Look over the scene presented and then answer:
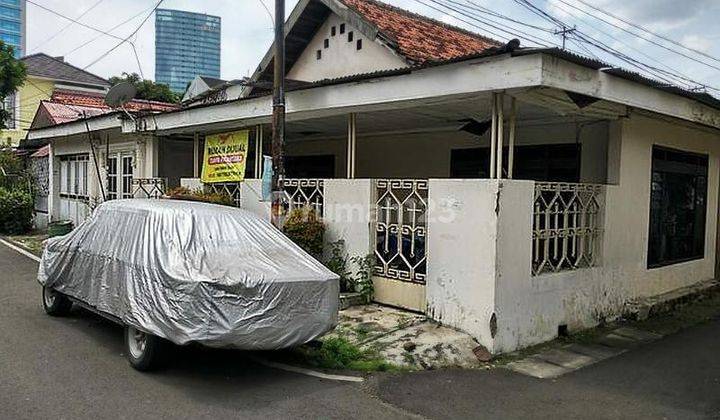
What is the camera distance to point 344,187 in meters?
8.80

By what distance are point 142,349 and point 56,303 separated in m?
2.89

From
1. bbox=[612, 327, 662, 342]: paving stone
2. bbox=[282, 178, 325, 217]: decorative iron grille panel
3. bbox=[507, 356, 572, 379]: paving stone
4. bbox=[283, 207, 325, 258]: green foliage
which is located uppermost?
bbox=[282, 178, 325, 217]: decorative iron grille panel

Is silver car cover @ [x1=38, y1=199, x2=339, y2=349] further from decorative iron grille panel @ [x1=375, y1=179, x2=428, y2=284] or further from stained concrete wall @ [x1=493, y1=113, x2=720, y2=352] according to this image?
stained concrete wall @ [x1=493, y1=113, x2=720, y2=352]

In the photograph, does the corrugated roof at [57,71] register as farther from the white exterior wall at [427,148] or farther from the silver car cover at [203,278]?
the silver car cover at [203,278]

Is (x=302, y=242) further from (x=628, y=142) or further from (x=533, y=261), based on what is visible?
(x=628, y=142)

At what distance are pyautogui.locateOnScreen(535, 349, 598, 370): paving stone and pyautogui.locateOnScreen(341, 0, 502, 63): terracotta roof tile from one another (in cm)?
555

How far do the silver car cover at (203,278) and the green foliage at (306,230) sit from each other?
67.9 inches

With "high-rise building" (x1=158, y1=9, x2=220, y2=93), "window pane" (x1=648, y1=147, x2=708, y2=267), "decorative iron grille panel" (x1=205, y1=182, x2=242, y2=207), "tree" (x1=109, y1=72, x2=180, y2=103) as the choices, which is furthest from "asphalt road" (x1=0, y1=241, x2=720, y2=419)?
"tree" (x1=109, y1=72, x2=180, y2=103)

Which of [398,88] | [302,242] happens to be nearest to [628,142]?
[398,88]

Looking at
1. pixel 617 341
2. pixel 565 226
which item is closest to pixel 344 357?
pixel 565 226

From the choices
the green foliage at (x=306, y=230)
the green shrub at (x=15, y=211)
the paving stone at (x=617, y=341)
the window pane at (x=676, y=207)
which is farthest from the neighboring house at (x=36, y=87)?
the paving stone at (x=617, y=341)

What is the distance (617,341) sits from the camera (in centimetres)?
785

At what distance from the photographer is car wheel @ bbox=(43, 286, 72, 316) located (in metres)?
8.04

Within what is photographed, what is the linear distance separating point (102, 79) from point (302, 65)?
29.4 m
